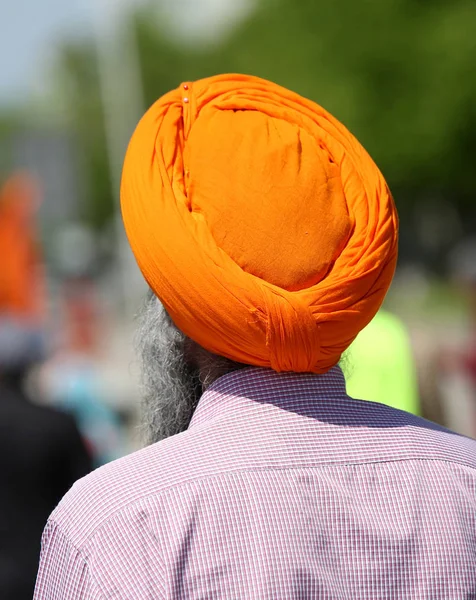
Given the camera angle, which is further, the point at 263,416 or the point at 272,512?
the point at 263,416

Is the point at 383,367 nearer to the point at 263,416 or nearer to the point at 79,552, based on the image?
the point at 263,416

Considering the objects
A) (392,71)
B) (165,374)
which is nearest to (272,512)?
(165,374)

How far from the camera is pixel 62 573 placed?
1.65 m

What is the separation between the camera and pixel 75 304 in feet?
47.3

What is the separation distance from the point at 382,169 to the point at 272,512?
2896 cm

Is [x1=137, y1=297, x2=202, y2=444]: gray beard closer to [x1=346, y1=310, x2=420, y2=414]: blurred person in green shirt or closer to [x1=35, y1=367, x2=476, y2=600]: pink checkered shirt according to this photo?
[x1=35, y1=367, x2=476, y2=600]: pink checkered shirt

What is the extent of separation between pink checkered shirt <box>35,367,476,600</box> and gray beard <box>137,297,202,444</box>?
0.13 m

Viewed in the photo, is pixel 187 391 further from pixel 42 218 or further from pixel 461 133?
pixel 461 133

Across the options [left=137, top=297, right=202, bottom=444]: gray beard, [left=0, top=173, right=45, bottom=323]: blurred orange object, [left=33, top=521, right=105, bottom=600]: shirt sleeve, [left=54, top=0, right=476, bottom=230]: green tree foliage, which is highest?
[left=137, top=297, right=202, bottom=444]: gray beard

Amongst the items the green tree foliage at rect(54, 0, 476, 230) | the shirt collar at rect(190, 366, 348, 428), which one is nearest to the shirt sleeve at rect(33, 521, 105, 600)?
the shirt collar at rect(190, 366, 348, 428)

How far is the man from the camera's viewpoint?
1604 mm

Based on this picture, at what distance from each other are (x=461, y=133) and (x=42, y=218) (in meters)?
17.0

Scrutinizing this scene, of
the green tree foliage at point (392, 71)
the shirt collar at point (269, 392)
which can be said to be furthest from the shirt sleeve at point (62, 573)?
the green tree foliage at point (392, 71)

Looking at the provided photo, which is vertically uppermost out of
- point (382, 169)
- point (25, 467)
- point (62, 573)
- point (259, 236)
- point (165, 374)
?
point (259, 236)
